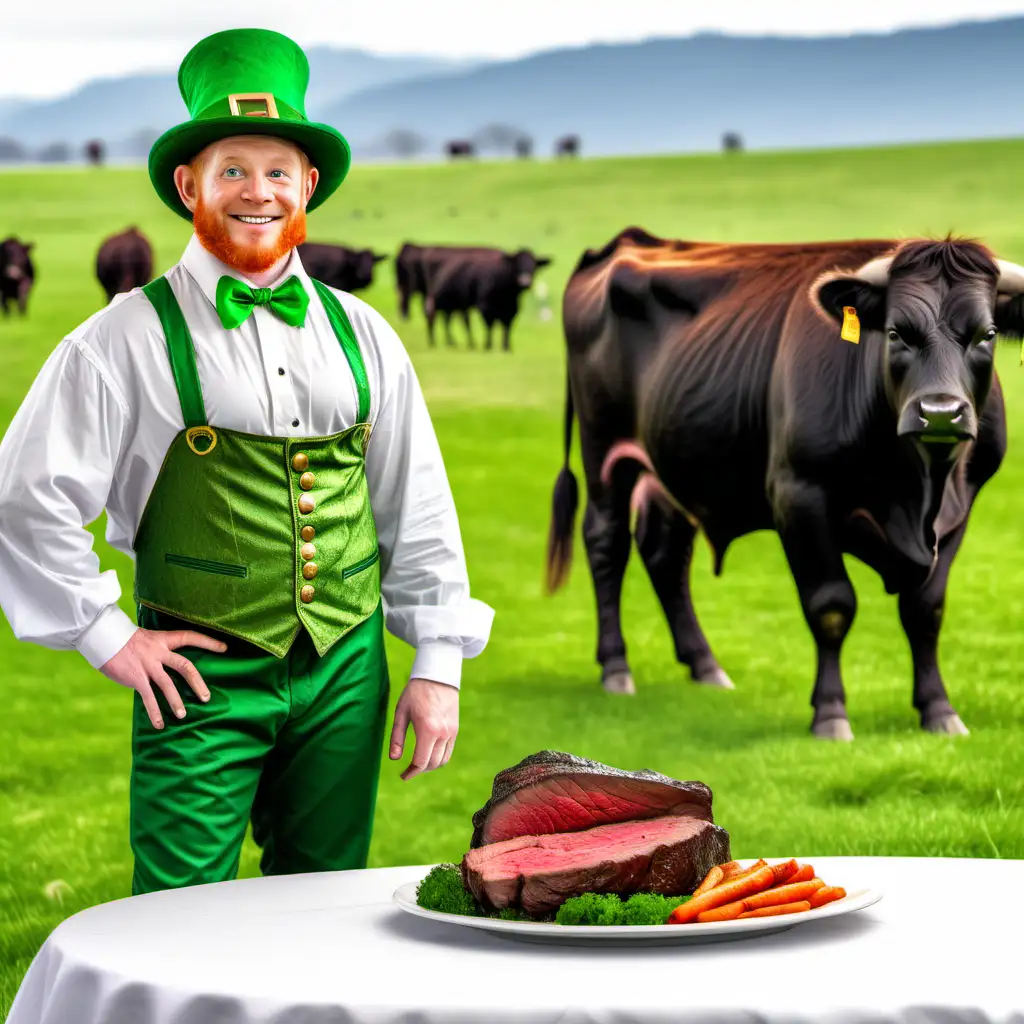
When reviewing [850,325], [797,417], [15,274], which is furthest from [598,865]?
[15,274]

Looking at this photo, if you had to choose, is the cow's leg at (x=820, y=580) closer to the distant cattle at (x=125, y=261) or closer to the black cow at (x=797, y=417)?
the black cow at (x=797, y=417)

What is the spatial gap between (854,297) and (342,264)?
44.4ft

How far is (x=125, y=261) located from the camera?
21.0 meters

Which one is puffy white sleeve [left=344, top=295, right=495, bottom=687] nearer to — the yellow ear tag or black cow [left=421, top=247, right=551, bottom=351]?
the yellow ear tag

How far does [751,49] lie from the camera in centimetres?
8788

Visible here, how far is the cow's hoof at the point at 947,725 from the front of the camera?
6893 mm

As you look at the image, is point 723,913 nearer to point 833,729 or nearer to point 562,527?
point 833,729

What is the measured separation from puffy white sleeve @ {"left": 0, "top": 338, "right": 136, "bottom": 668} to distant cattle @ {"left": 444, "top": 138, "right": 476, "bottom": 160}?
3067 cm

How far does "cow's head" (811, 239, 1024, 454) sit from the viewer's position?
6.10 m

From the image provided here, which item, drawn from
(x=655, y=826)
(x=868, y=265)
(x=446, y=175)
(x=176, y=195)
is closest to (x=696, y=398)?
(x=868, y=265)

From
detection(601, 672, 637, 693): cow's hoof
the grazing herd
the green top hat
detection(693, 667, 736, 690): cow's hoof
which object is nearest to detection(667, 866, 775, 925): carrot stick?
the green top hat

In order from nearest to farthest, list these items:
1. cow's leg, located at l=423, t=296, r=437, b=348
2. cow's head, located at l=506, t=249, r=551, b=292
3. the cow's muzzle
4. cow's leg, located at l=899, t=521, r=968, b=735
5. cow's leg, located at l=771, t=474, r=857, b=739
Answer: the cow's muzzle → cow's leg, located at l=771, t=474, r=857, b=739 → cow's leg, located at l=899, t=521, r=968, b=735 → cow's head, located at l=506, t=249, r=551, b=292 → cow's leg, located at l=423, t=296, r=437, b=348

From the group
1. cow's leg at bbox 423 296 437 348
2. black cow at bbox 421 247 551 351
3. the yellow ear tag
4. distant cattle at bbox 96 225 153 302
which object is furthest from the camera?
distant cattle at bbox 96 225 153 302

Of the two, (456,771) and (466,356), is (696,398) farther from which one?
(466,356)
